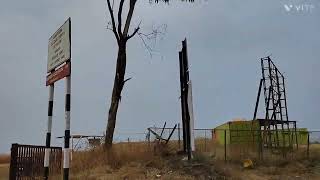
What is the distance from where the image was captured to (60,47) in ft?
38.9

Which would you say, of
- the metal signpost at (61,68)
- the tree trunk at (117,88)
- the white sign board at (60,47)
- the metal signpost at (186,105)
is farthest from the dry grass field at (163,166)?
the white sign board at (60,47)

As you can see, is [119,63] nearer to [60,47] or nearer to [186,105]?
[186,105]

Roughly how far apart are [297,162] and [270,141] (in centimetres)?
380

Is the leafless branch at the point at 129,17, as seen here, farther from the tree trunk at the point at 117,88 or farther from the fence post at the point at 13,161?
the fence post at the point at 13,161

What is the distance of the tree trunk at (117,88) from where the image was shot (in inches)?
881

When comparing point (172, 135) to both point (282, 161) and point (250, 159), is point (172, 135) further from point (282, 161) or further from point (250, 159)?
point (282, 161)

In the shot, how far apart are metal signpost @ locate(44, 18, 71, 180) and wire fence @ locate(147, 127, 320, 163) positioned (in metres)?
10.1

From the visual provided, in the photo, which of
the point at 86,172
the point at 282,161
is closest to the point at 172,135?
the point at 282,161

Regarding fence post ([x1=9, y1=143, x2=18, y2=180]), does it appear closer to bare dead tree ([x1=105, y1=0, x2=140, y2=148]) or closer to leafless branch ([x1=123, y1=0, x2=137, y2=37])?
bare dead tree ([x1=105, y1=0, x2=140, y2=148])

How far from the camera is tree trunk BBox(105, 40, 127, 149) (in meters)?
22.4

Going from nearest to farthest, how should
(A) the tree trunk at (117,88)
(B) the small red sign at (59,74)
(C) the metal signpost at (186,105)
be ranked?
(B) the small red sign at (59,74) → (C) the metal signpost at (186,105) → (A) the tree trunk at (117,88)

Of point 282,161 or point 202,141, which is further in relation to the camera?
point 202,141

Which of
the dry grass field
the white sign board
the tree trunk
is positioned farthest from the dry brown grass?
the white sign board

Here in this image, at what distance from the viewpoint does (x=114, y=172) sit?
698 inches
